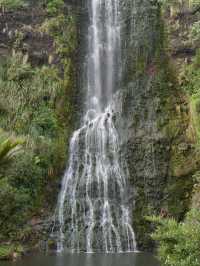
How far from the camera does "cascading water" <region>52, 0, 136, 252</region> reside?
66.6ft

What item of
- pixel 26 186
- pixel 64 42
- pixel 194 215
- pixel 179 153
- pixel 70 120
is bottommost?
pixel 194 215

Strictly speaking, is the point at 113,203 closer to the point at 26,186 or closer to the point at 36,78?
the point at 26,186

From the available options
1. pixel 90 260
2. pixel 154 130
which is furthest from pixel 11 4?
pixel 90 260

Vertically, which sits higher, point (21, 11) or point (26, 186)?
point (21, 11)

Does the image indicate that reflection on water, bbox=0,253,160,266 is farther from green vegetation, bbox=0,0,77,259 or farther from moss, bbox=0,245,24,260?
green vegetation, bbox=0,0,77,259

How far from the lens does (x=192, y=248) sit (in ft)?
30.8

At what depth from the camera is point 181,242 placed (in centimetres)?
976

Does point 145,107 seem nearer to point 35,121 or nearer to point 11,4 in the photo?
point 35,121

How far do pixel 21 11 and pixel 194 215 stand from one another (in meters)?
21.2

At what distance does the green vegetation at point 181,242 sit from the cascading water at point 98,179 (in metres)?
9.82

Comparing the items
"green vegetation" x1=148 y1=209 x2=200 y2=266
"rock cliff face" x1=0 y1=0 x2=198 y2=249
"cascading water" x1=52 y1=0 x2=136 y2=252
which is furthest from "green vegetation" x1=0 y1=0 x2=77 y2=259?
"green vegetation" x1=148 y1=209 x2=200 y2=266

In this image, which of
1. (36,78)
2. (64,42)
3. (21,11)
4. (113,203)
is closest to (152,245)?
(113,203)

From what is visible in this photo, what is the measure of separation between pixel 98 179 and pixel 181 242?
12.5 metres

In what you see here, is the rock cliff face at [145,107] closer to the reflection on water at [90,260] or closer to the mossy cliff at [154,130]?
the mossy cliff at [154,130]
